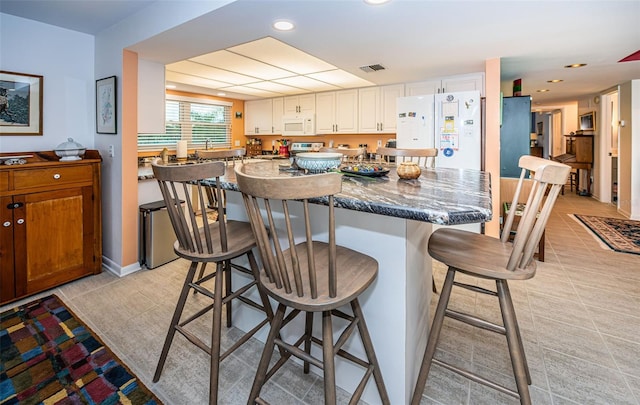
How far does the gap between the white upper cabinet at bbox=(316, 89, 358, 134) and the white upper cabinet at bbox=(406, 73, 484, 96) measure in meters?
0.98

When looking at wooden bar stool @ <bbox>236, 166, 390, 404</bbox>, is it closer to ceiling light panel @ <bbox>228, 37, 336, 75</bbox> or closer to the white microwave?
ceiling light panel @ <bbox>228, 37, 336, 75</bbox>

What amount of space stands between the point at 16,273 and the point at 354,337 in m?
2.61

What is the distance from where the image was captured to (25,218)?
2430 mm

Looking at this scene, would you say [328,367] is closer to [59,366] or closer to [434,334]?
[434,334]

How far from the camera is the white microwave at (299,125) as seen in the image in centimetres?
567

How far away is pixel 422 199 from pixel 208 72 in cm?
386

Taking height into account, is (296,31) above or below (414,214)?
above

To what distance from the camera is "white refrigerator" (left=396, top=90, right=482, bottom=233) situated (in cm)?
361

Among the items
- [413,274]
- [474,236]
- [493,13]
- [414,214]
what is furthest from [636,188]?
[414,214]

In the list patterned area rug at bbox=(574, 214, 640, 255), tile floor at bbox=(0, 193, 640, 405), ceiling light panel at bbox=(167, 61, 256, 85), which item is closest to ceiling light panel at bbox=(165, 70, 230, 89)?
ceiling light panel at bbox=(167, 61, 256, 85)

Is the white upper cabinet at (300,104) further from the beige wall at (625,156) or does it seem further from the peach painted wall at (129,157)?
the beige wall at (625,156)

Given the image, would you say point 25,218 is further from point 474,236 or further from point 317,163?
point 474,236

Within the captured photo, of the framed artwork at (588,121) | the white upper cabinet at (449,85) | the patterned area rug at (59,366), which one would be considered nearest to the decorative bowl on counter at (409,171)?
the patterned area rug at (59,366)

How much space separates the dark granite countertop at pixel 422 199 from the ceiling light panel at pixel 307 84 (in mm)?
3294
